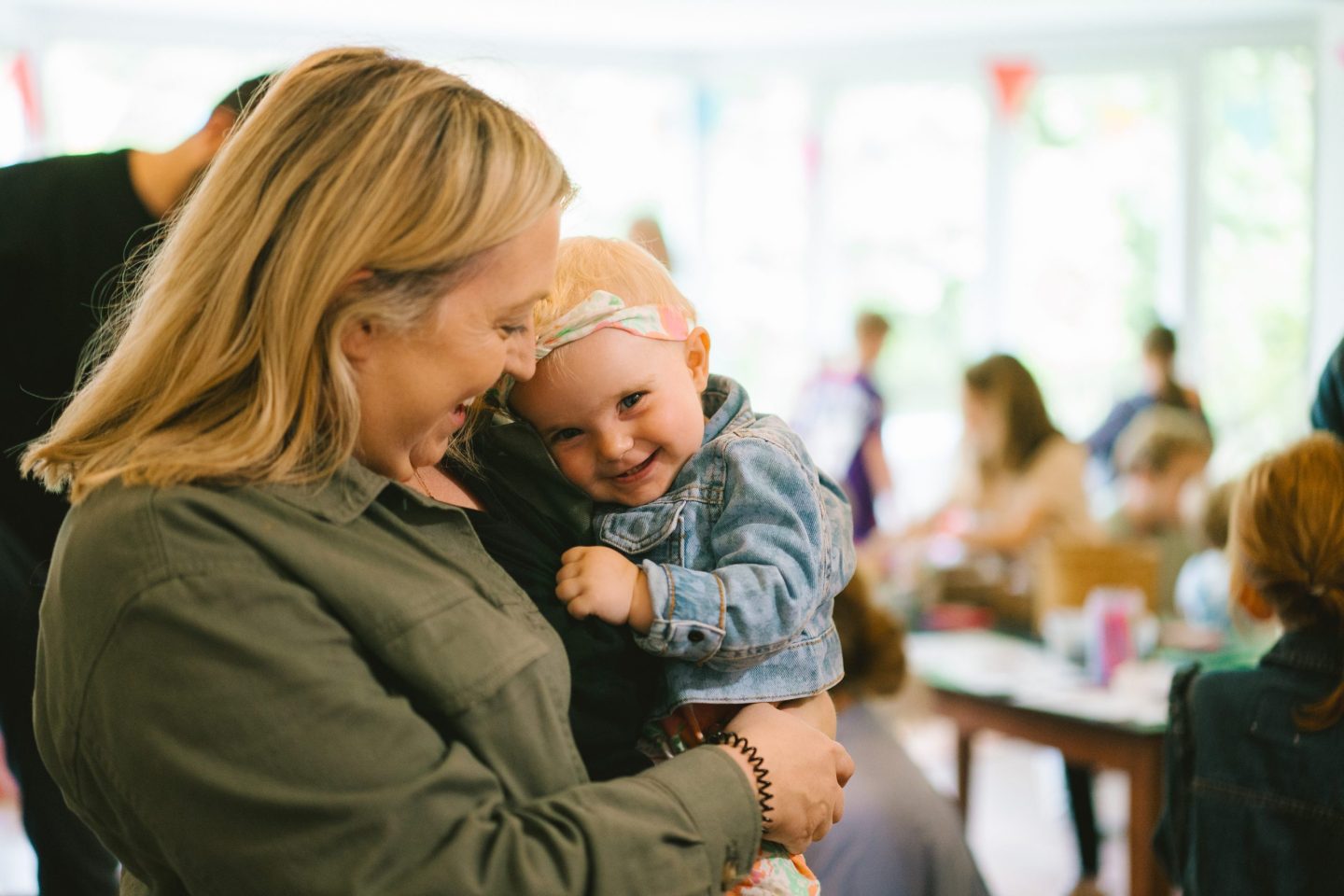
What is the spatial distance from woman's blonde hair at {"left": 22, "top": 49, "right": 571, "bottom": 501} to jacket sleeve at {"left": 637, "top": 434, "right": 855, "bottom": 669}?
36cm

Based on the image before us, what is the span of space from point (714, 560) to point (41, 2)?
269 inches

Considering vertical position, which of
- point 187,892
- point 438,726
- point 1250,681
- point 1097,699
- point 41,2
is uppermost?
point 41,2

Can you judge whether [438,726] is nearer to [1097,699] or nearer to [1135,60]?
[1097,699]

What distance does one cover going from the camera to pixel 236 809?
2.97 feet

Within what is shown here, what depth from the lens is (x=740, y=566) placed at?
1243 mm

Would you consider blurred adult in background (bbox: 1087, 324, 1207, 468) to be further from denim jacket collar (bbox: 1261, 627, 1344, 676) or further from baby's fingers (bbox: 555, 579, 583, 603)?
baby's fingers (bbox: 555, 579, 583, 603)

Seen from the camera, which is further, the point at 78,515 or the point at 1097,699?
the point at 1097,699

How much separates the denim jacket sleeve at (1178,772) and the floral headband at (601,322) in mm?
1331

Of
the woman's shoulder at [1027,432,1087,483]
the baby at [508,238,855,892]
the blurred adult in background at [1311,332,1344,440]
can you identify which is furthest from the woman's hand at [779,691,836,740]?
the woman's shoulder at [1027,432,1087,483]

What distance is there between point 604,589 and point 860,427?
222 inches

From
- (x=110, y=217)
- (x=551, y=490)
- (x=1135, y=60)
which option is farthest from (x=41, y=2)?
(x=551, y=490)

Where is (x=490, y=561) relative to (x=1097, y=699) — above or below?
above

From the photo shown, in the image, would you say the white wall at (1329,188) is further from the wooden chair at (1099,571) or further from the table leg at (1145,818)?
the table leg at (1145,818)

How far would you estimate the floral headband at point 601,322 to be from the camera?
1.31 m
